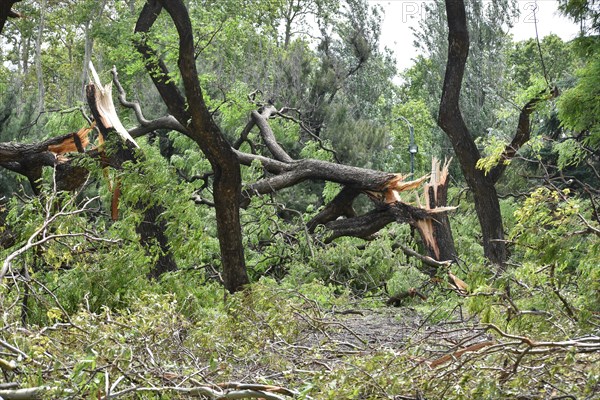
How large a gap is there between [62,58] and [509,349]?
42789 millimetres

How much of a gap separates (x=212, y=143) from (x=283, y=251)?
125 inches

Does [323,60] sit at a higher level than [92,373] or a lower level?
higher

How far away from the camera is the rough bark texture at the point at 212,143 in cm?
841

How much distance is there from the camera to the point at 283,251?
11.5m

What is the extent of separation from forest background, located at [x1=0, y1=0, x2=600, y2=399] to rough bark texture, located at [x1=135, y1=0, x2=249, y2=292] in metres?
0.02

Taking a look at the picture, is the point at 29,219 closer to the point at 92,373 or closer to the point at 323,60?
the point at 92,373

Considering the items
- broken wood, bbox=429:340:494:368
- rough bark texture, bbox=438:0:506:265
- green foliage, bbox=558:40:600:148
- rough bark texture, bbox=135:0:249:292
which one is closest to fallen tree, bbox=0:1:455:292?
rough bark texture, bbox=135:0:249:292

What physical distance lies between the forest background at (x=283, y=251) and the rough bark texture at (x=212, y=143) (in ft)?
0.07

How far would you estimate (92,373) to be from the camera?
3830mm

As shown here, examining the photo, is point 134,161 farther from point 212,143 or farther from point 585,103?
point 585,103

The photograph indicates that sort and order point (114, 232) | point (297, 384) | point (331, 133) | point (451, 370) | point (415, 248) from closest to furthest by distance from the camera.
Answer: point (451, 370)
point (297, 384)
point (114, 232)
point (415, 248)
point (331, 133)

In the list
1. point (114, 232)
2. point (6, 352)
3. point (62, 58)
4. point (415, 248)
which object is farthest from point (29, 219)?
point (62, 58)

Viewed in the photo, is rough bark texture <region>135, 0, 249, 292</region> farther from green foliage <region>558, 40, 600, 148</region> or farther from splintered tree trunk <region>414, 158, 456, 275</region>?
green foliage <region>558, 40, 600, 148</region>

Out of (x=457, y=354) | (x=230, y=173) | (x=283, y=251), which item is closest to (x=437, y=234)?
(x=283, y=251)
